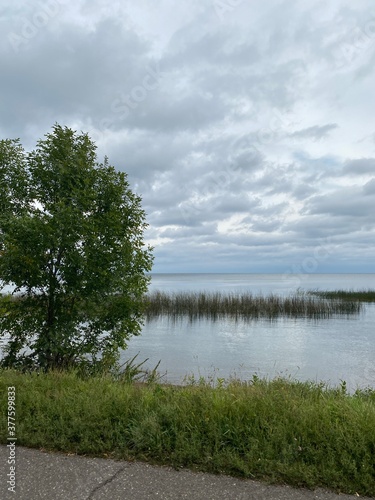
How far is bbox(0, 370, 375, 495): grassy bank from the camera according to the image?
11.5ft

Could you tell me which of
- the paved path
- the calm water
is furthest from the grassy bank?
the calm water

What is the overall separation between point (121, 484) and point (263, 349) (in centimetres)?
1768

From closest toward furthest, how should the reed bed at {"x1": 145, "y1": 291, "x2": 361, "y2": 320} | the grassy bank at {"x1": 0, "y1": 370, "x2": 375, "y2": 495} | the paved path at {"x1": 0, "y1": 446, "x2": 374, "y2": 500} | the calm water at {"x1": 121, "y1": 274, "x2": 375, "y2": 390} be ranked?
the paved path at {"x1": 0, "y1": 446, "x2": 374, "y2": 500}
the grassy bank at {"x1": 0, "y1": 370, "x2": 375, "y2": 495}
the calm water at {"x1": 121, "y1": 274, "x2": 375, "y2": 390}
the reed bed at {"x1": 145, "y1": 291, "x2": 361, "y2": 320}

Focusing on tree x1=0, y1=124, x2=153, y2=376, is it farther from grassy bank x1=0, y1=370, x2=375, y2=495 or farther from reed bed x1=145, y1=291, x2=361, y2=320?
reed bed x1=145, y1=291, x2=361, y2=320

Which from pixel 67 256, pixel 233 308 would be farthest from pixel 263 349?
pixel 67 256

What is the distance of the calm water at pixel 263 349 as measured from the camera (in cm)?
1537

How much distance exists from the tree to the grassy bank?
11.5ft

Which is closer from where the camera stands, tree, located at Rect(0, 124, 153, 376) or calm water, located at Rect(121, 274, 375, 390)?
tree, located at Rect(0, 124, 153, 376)

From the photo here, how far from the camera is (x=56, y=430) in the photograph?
167 inches

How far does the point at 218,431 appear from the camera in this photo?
4004mm

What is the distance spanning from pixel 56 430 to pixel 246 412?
204cm

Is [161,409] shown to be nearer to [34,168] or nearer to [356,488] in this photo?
[356,488]

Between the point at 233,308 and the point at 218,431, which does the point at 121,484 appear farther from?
the point at 233,308

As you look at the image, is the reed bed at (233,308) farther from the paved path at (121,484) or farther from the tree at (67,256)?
the paved path at (121,484)
